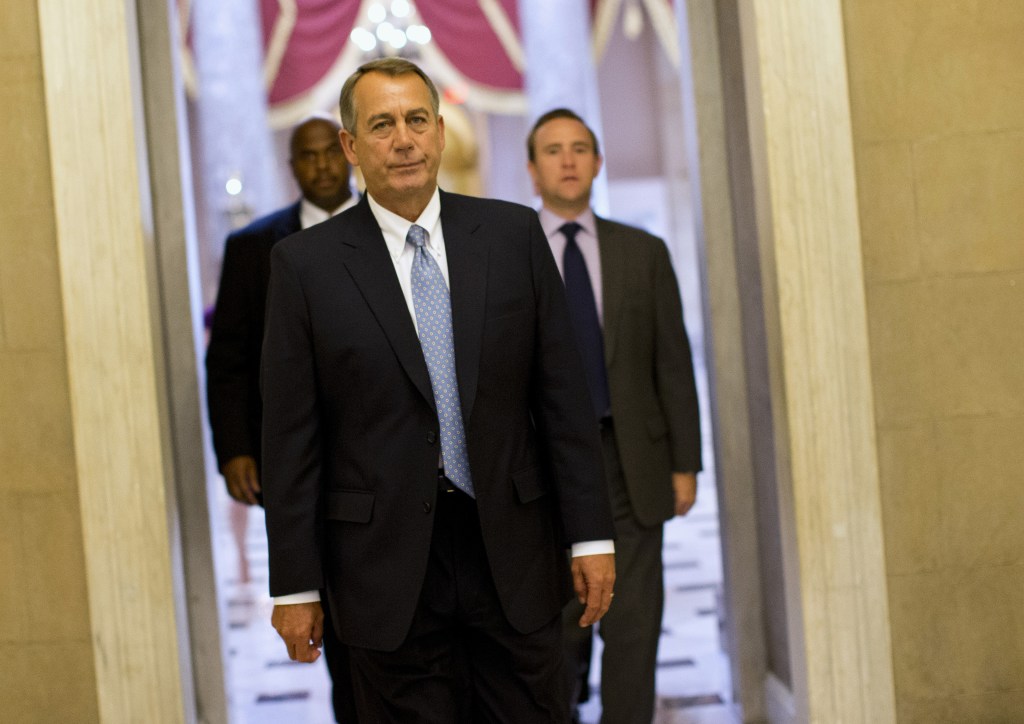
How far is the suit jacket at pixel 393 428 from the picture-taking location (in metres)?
2.57

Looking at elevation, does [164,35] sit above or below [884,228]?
above

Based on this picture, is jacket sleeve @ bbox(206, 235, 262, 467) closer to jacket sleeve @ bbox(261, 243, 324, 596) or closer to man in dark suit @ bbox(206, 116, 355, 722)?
man in dark suit @ bbox(206, 116, 355, 722)

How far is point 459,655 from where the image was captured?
270 centimetres

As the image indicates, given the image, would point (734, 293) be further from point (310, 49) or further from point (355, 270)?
point (310, 49)

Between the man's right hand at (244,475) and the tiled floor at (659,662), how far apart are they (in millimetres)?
127

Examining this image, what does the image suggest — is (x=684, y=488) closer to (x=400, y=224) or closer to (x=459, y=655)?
(x=459, y=655)

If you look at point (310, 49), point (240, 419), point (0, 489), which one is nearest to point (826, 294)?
point (240, 419)

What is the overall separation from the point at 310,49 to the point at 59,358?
31.2 ft

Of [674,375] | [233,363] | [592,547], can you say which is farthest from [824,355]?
[233,363]

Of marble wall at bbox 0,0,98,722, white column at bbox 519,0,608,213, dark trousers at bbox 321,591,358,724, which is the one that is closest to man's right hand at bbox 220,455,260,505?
dark trousers at bbox 321,591,358,724

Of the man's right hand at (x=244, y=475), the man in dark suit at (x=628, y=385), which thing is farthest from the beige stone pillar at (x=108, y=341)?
the man in dark suit at (x=628, y=385)

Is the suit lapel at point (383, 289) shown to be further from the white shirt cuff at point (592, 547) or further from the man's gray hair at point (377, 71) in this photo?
the white shirt cuff at point (592, 547)

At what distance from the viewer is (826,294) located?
3.51 m

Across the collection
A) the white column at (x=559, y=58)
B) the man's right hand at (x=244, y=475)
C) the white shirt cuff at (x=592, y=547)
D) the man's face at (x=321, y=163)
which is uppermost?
the white column at (x=559, y=58)
